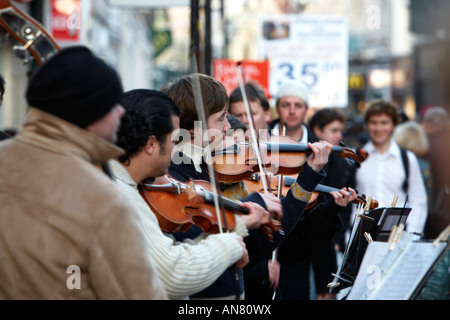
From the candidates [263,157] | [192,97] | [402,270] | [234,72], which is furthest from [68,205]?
[234,72]

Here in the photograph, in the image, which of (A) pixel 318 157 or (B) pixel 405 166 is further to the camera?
→ (B) pixel 405 166

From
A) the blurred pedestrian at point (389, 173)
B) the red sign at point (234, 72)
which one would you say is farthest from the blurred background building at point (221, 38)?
the blurred pedestrian at point (389, 173)

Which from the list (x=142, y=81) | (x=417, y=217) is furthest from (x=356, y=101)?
(x=417, y=217)

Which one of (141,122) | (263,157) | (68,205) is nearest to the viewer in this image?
(68,205)

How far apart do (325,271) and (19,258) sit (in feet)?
11.6

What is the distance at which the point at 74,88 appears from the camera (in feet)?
6.26

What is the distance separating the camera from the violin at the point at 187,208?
2619mm

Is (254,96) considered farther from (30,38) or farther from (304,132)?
(30,38)

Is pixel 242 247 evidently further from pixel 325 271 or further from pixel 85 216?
pixel 325 271

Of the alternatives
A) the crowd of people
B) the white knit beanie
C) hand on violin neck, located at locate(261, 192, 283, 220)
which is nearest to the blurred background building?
the white knit beanie

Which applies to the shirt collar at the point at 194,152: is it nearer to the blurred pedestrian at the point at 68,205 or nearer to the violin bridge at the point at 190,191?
the violin bridge at the point at 190,191

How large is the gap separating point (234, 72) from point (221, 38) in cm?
748

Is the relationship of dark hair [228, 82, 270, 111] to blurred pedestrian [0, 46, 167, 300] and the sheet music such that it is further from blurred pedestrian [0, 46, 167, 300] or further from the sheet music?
blurred pedestrian [0, 46, 167, 300]

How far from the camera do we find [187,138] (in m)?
3.30
